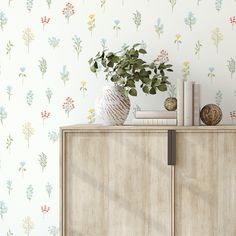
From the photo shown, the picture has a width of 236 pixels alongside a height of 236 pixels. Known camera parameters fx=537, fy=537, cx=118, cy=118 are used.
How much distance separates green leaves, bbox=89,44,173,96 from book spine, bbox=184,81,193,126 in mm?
159

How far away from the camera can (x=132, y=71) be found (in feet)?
9.36

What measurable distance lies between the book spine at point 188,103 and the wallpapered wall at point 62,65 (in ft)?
1.16

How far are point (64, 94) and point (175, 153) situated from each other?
83cm

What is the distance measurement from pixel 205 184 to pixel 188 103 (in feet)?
1.35

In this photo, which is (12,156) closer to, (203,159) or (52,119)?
(52,119)

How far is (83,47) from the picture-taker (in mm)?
3117

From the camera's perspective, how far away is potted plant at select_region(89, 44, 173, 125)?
109 inches

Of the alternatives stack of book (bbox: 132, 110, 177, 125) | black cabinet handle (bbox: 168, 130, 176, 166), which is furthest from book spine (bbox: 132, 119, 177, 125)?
black cabinet handle (bbox: 168, 130, 176, 166)

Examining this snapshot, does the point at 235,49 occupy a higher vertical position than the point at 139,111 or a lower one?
higher

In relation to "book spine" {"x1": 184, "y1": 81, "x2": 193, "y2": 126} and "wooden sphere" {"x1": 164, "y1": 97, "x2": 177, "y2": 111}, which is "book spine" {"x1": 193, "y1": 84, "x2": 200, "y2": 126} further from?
"wooden sphere" {"x1": 164, "y1": 97, "x2": 177, "y2": 111}

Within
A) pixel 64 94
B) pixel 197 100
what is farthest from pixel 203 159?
pixel 64 94

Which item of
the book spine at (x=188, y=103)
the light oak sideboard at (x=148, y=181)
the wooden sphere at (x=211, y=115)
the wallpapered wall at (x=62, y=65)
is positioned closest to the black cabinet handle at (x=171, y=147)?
the light oak sideboard at (x=148, y=181)

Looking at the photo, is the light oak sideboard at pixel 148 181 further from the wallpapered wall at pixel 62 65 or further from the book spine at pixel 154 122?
the wallpapered wall at pixel 62 65

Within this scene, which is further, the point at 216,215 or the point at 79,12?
the point at 79,12
